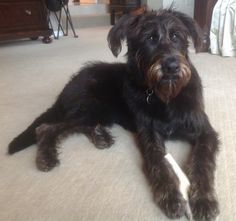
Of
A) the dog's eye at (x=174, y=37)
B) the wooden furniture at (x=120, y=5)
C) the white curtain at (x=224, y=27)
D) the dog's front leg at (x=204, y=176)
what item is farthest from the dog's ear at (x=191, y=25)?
the wooden furniture at (x=120, y=5)

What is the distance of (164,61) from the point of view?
4.75ft

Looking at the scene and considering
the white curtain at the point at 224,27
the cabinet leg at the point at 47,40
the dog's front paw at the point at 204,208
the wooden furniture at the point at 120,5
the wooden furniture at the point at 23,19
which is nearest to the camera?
the dog's front paw at the point at 204,208

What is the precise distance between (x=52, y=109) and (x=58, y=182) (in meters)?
0.67

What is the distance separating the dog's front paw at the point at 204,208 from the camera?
1.16 m

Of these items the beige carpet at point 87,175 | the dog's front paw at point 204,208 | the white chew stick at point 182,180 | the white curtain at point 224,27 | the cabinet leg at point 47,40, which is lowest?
the cabinet leg at point 47,40

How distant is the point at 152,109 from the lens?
1.70m

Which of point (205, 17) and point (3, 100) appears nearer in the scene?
point (3, 100)

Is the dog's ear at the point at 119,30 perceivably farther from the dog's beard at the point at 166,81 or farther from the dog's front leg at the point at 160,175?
the dog's front leg at the point at 160,175

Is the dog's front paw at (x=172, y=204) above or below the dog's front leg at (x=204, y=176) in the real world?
below

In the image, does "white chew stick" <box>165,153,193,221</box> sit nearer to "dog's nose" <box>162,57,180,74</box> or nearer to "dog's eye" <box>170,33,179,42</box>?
"dog's nose" <box>162,57,180,74</box>

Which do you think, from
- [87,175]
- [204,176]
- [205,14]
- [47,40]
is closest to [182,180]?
[204,176]

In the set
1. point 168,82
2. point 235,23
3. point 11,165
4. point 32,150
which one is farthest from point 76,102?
point 235,23

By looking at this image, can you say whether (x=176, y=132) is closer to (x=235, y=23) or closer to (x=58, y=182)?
(x=58, y=182)

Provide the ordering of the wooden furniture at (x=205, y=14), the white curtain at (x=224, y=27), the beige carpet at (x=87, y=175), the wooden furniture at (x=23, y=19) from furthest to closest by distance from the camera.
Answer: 1. the wooden furniture at (x=23, y=19)
2. the wooden furniture at (x=205, y=14)
3. the white curtain at (x=224, y=27)
4. the beige carpet at (x=87, y=175)
